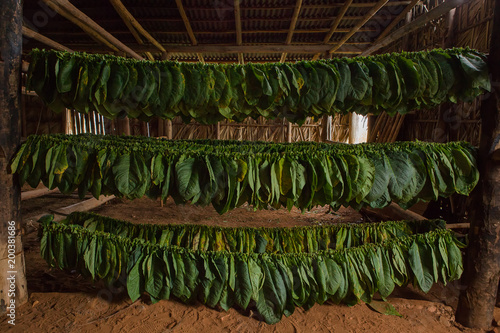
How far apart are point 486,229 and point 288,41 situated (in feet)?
18.2

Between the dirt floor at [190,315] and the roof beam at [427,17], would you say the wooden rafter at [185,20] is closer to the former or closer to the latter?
the roof beam at [427,17]

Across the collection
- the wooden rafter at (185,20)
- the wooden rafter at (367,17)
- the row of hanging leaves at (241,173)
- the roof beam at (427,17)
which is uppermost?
the wooden rafter at (367,17)

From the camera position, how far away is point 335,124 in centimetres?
1123

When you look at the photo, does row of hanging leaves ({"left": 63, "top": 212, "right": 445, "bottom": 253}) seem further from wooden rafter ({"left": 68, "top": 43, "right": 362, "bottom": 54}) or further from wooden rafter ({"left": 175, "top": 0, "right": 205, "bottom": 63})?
wooden rafter ({"left": 68, "top": 43, "right": 362, "bottom": 54})

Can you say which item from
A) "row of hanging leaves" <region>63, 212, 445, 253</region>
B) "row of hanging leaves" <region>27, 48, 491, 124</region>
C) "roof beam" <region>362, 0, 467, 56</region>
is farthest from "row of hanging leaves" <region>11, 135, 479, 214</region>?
"roof beam" <region>362, 0, 467, 56</region>

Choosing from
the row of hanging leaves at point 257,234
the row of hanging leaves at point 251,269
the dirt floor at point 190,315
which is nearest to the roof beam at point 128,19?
the row of hanging leaves at point 257,234

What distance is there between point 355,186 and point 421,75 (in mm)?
813

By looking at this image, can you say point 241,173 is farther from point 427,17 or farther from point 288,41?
point 288,41

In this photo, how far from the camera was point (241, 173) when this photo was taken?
1.74m

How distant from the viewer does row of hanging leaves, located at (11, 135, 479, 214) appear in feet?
5.72

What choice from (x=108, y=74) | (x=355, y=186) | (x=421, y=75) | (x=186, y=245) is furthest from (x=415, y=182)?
(x=108, y=74)

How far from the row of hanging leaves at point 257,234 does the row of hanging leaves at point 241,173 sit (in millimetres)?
558

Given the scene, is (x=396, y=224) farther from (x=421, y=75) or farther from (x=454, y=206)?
(x=454, y=206)

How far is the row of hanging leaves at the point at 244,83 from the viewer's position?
1.76m
